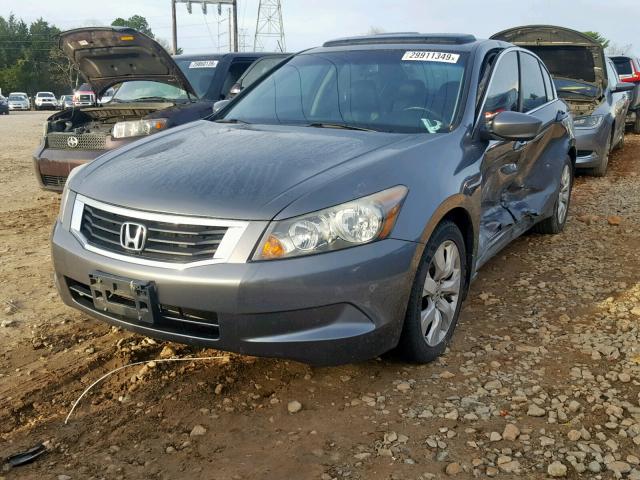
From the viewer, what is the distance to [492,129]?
3.45m

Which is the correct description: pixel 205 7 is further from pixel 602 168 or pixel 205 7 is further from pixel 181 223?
pixel 181 223

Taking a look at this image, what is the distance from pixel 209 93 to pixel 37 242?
321 centimetres

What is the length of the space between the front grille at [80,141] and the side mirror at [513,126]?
404 cm

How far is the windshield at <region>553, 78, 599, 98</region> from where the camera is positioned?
8.89m

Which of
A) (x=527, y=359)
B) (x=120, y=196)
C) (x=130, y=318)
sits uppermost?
(x=120, y=196)

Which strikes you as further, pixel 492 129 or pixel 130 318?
pixel 492 129

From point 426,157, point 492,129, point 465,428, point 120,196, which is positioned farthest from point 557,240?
point 120,196

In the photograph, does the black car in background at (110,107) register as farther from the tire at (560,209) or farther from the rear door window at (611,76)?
the rear door window at (611,76)

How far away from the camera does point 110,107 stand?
21.5ft

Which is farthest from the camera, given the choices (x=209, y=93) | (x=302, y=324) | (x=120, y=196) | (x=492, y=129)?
(x=209, y=93)

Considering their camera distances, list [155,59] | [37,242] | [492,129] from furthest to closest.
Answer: [155,59] < [37,242] < [492,129]

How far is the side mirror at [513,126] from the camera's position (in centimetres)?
339

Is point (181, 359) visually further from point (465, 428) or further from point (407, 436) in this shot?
point (465, 428)

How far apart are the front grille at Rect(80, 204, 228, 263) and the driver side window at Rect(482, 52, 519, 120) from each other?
194cm
